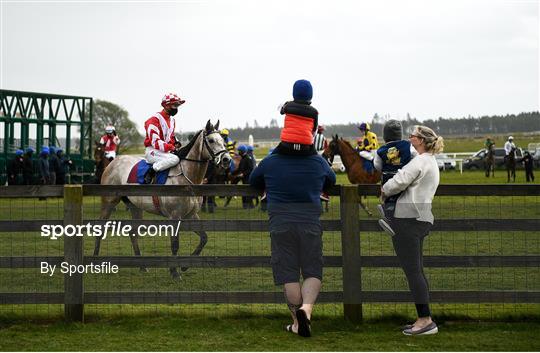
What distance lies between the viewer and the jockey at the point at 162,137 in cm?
1152

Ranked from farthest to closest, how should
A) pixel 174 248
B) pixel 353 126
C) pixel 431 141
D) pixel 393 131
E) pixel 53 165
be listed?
pixel 353 126, pixel 53 165, pixel 174 248, pixel 393 131, pixel 431 141

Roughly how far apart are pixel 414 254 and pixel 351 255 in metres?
0.75

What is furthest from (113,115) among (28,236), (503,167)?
(28,236)

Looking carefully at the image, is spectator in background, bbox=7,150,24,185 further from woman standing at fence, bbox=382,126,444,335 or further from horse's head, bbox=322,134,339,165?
woman standing at fence, bbox=382,126,444,335

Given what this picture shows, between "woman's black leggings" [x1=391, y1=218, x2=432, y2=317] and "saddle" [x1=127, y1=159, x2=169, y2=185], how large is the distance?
5238 millimetres

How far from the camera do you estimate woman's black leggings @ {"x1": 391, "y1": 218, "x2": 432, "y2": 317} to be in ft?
23.9

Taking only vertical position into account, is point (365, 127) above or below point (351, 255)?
above

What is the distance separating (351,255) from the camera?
308 inches

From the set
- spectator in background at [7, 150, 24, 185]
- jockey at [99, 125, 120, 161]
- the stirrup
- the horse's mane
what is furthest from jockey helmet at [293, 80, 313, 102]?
spectator in background at [7, 150, 24, 185]

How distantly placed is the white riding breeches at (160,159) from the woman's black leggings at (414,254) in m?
5.06

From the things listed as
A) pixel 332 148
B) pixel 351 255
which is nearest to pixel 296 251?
pixel 351 255

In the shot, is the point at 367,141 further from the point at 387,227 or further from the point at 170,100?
the point at 387,227

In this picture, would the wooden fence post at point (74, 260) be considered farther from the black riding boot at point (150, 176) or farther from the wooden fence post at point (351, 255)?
the black riding boot at point (150, 176)

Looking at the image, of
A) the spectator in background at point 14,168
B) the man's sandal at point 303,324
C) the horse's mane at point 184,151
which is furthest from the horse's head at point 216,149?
the spectator in background at point 14,168
